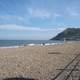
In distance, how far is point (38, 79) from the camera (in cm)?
1017

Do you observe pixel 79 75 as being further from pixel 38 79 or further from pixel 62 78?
pixel 38 79

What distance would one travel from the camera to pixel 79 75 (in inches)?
431

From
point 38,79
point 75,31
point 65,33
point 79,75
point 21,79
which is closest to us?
point 21,79

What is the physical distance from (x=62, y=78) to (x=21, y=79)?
2495 mm

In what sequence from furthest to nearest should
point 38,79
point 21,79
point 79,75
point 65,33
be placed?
point 65,33, point 79,75, point 38,79, point 21,79

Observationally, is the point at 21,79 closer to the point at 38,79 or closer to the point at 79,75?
the point at 38,79

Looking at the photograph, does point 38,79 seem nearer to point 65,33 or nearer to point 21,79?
point 21,79

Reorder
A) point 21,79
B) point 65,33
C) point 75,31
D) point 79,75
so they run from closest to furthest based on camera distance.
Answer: point 21,79, point 79,75, point 75,31, point 65,33

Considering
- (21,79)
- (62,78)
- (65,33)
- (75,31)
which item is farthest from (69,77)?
(65,33)

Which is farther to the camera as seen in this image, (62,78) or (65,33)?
(65,33)

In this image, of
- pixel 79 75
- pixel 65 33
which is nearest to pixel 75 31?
pixel 65 33

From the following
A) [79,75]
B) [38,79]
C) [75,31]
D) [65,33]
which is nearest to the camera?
[38,79]

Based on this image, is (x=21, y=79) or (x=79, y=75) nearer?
(x=21, y=79)

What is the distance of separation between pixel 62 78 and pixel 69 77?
459 millimetres
